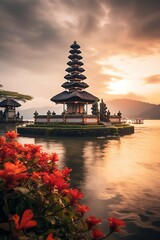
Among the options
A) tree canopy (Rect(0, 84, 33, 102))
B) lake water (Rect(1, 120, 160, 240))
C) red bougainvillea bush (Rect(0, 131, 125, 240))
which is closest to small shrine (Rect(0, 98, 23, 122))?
tree canopy (Rect(0, 84, 33, 102))

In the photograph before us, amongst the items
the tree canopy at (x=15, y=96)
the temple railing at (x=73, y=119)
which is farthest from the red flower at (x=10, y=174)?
the tree canopy at (x=15, y=96)

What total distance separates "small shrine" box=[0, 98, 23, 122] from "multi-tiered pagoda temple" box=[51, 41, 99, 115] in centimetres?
1624

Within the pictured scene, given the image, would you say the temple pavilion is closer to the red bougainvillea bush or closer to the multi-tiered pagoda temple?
the multi-tiered pagoda temple

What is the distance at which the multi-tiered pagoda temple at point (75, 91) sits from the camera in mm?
40553

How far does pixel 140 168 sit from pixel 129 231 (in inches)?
270

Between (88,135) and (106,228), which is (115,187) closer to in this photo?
(106,228)

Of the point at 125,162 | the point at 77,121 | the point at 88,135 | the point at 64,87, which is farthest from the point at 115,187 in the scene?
the point at 64,87

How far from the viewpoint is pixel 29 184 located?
267 centimetres

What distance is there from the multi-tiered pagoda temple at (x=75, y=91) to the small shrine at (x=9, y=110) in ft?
53.3

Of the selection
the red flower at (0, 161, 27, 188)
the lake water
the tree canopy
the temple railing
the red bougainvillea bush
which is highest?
the tree canopy

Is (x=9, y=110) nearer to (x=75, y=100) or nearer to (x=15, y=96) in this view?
(x=15, y=96)

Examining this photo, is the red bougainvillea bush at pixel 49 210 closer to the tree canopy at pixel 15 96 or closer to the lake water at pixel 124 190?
the lake water at pixel 124 190

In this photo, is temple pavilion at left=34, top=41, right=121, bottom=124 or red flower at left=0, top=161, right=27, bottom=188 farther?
temple pavilion at left=34, top=41, right=121, bottom=124

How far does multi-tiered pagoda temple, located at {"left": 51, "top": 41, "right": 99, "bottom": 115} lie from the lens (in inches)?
1597
